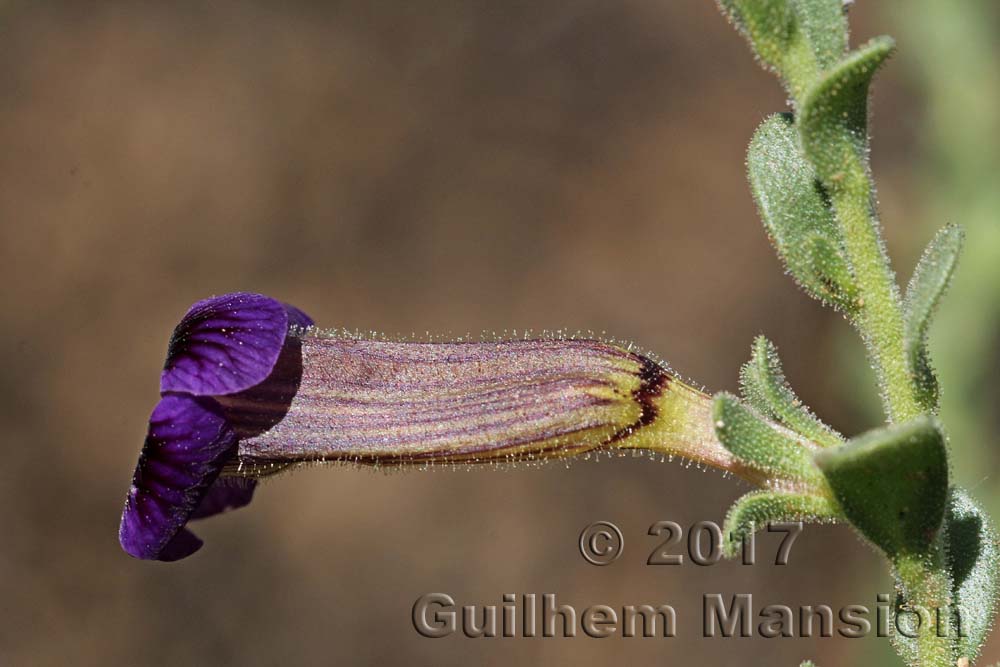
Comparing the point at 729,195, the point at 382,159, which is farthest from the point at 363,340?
the point at 729,195

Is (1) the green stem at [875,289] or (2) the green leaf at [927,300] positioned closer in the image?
(2) the green leaf at [927,300]

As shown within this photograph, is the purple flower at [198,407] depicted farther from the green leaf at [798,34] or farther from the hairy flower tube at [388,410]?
the green leaf at [798,34]

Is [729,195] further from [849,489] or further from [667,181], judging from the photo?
[849,489]

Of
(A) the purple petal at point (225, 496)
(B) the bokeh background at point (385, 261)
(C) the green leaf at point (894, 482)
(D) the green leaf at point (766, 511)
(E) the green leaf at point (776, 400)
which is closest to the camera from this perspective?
(C) the green leaf at point (894, 482)

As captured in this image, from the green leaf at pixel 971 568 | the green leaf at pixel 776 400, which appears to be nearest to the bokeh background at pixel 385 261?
the green leaf at pixel 971 568

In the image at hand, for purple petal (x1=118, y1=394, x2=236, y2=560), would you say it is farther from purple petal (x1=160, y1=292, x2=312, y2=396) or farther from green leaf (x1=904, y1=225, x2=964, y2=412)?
green leaf (x1=904, y1=225, x2=964, y2=412)

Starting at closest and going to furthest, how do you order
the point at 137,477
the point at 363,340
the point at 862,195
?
the point at 862,195, the point at 137,477, the point at 363,340

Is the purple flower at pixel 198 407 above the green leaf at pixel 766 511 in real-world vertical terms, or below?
above
